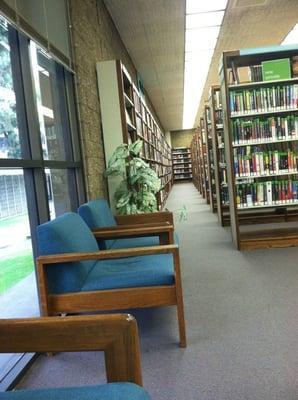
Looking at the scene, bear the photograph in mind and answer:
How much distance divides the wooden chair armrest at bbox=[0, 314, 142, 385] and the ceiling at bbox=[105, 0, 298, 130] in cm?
Answer: 456

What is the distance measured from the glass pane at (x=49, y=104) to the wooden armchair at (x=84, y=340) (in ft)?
5.48

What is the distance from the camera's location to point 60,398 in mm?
982

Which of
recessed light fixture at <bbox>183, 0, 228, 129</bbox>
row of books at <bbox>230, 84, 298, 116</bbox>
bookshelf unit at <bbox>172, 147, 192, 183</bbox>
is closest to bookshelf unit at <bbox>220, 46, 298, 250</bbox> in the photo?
row of books at <bbox>230, 84, 298, 116</bbox>

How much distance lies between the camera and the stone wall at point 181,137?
2042cm

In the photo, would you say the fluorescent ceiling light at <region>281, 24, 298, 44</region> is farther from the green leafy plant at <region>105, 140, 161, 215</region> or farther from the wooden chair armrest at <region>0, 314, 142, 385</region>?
the wooden chair armrest at <region>0, 314, 142, 385</region>

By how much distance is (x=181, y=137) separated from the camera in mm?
20422

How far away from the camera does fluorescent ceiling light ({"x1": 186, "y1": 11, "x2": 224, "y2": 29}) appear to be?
207 inches

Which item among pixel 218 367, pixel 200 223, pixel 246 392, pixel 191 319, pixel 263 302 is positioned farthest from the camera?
pixel 200 223

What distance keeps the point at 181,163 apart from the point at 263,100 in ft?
53.3

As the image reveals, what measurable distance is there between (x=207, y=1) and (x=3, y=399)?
17.0 feet

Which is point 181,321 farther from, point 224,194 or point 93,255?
point 224,194

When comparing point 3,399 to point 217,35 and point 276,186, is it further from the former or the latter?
point 217,35

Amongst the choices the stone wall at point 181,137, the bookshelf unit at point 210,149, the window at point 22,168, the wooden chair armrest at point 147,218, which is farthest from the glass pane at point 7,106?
the stone wall at point 181,137

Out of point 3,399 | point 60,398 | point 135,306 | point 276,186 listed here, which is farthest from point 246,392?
point 276,186
